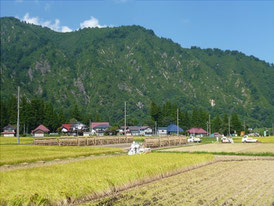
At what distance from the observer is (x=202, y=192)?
15.8 meters

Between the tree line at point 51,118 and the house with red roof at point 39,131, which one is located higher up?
the tree line at point 51,118

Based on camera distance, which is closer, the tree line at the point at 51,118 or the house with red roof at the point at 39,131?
the house with red roof at the point at 39,131

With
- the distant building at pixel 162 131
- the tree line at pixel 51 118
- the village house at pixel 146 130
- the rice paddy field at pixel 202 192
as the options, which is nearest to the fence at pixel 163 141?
the rice paddy field at pixel 202 192

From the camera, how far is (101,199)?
1439 cm

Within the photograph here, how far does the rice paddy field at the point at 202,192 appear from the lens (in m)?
13.8

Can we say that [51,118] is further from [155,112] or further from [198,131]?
[198,131]

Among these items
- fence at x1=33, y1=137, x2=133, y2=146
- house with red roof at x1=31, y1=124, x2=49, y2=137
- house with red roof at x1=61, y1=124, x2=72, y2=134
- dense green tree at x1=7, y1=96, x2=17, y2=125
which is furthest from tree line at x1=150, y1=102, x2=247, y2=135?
fence at x1=33, y1=137, x2=133, y2=146

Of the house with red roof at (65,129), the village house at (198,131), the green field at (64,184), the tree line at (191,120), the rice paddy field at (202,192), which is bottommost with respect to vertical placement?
the rice paddy field at (202,192)

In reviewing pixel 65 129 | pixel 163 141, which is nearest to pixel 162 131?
pixel 65 129

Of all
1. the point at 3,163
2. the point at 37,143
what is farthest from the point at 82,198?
the point at 37,143

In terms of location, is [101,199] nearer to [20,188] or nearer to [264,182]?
[20,188]

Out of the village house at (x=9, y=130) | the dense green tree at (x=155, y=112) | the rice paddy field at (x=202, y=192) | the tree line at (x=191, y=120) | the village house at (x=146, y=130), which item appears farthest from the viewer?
the village house at (x=146, y=130)

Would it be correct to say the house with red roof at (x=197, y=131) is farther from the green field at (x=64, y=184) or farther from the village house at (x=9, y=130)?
the green field at (x=64, y=184)

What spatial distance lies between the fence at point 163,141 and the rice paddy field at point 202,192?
108ft
